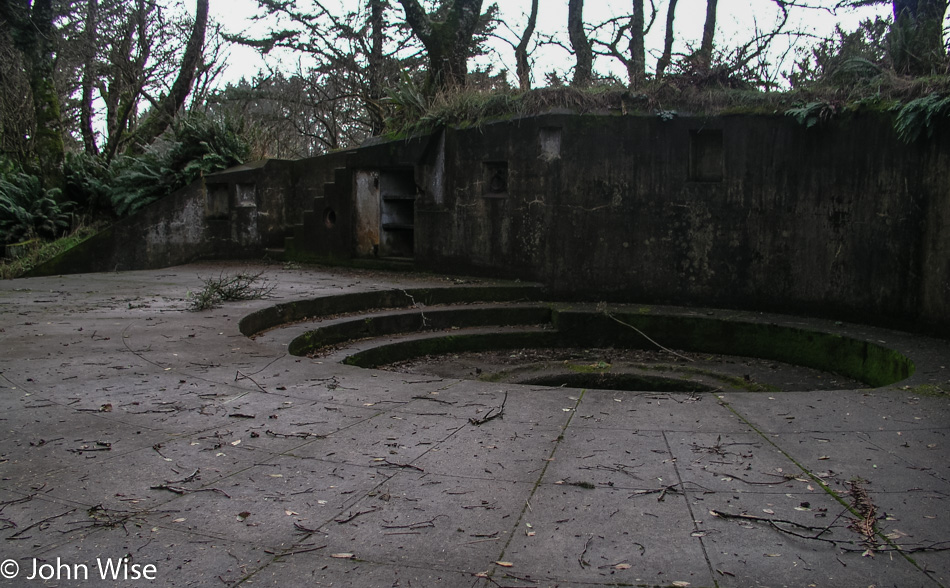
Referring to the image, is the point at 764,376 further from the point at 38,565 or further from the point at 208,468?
the point at 38,565

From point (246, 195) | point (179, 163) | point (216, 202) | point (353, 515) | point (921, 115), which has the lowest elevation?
point (353, 515)

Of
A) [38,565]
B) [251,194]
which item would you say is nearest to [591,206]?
[251,194]

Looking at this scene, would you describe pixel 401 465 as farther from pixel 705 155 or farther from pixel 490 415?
pixel 705 155

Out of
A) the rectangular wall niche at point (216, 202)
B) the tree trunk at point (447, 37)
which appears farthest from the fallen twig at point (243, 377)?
the tree trunk at point (447, 37)

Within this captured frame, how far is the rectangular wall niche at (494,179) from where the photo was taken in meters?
9.12

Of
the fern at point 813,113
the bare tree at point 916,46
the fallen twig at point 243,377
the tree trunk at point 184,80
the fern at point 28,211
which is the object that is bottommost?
the fallen twig at point 243,377

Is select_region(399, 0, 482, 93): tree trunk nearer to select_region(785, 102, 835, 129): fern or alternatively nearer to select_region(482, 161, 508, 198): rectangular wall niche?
select_region(482, 161, 508, 198): rectangular wall niche

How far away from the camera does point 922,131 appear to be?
21.5ft

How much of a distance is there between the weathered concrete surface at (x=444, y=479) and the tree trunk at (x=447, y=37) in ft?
31.2

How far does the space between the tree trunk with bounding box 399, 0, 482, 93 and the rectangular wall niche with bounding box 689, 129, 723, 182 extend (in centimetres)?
559

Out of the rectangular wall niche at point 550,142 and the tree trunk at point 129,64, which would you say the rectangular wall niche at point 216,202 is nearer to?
the tree trunk at point 129,64

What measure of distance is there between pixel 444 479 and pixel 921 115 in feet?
20.5

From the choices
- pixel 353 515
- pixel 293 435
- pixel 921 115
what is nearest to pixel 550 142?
pixel 921 115

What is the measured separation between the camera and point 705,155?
8.30m
